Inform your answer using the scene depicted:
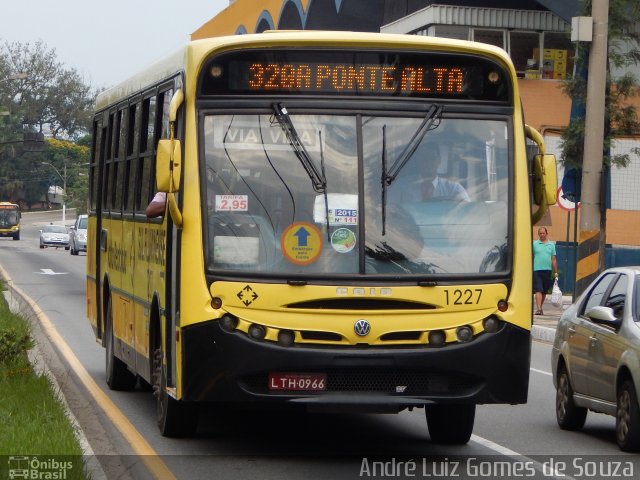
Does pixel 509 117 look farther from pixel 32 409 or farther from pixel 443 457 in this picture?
pixel 32 409

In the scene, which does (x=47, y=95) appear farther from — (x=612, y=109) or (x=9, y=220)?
(x=612, y=109)

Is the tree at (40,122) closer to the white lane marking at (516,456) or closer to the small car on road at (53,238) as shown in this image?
the small car on road at (53,238)

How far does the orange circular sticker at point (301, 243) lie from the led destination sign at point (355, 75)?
0.96 metres

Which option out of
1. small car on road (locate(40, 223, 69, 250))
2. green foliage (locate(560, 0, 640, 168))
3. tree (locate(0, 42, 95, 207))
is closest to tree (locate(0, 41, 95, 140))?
tree (locate(0, 42, 95, 207))

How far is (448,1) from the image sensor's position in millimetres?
41938

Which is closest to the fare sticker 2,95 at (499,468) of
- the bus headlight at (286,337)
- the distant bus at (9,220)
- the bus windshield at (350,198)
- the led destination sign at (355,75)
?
the bus headlight at (286,337)

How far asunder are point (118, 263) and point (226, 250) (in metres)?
4.26

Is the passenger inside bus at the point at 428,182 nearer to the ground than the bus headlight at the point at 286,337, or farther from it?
farther from it

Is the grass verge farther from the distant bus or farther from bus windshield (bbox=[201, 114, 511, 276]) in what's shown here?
the distant bus

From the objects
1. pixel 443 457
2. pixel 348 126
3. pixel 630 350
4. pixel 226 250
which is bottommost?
pixel 443 457

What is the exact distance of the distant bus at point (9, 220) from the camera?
105 meters

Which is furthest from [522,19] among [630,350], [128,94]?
[630,350]

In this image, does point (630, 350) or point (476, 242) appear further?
point (630, 350)

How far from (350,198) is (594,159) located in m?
14.8
